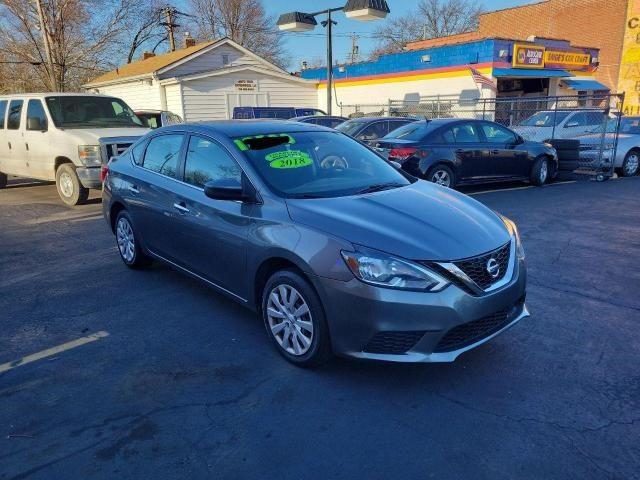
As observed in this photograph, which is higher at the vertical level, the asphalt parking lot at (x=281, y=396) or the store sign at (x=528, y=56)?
the store sign at (x=528, y=56)

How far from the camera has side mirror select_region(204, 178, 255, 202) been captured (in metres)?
3.65

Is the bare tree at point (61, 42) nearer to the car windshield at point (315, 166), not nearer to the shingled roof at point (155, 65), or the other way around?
the shingled roof at point (155, 65)

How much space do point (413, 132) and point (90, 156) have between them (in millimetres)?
6050

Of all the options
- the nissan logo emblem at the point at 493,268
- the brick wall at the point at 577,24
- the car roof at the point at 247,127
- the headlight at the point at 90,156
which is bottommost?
the nissan logo emblem at the point at 493,268

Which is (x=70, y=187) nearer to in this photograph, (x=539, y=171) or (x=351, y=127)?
(x=351, y=127)

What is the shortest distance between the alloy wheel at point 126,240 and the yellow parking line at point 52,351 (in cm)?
155

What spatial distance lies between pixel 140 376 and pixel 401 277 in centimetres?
191

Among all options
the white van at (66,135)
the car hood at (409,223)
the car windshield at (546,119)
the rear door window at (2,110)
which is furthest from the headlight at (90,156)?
the car windshield at (546,119)

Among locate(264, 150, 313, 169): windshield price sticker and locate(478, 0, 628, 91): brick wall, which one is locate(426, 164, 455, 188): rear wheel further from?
locate(478, 0, 628, 91): brick wall

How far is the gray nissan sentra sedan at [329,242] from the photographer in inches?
118

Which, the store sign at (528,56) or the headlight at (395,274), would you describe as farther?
the store sign at (528,56)

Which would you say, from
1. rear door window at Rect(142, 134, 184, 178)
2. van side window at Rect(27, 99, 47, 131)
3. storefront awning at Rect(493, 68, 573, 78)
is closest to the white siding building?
storefront awning at Rect(493, 68, 573, 78)

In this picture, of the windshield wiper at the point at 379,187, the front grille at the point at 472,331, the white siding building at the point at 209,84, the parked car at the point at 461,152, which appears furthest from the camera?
the white siding building at the point at 209,84

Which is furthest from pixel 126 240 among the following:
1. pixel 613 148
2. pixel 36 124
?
pixel 613 148
